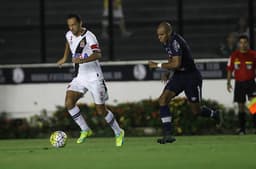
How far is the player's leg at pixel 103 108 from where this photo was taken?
57.8ft

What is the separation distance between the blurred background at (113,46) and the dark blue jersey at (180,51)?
17.8ft

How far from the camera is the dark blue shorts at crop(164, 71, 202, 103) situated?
1783 centimetres

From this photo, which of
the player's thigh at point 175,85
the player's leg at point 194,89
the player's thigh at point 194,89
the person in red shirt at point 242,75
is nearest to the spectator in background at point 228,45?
the person in red shirt at point 242,75

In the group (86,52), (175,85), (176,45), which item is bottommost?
(175,85)

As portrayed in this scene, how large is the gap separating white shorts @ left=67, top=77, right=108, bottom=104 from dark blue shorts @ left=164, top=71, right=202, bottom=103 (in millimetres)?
1229

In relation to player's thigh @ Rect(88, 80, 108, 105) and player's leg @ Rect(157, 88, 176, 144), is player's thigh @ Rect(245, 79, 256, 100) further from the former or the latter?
player's thigh @ Rect(88, 80, 108, 105)

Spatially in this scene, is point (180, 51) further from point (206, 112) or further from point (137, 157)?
point (137, 157)

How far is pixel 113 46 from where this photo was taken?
949 inches

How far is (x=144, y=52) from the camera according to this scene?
24078mm

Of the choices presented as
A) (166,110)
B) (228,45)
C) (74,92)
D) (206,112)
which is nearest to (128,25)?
(228,45)

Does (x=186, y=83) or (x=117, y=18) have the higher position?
(x=117, y=18)

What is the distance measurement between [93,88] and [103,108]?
452mm

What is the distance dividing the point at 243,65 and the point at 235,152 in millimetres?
7162

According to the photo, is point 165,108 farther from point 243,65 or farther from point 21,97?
point 21,97
